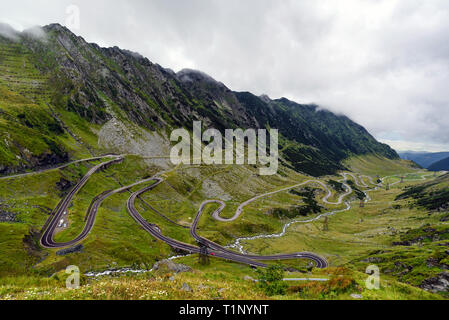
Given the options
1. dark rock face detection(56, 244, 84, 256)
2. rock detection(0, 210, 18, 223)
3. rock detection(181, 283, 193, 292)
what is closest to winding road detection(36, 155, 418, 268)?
dark rock face detection(56, 244, 84, 256)

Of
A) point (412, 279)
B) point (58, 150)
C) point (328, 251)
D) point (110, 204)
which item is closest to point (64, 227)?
point (110, 204)

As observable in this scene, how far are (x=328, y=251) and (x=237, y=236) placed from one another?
4779 cm

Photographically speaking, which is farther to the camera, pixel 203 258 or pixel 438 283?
A: pixel 203 258

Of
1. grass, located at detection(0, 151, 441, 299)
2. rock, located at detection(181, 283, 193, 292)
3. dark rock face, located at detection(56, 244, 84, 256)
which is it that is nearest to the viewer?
rock, located at detection(181, 283, 193, 292)

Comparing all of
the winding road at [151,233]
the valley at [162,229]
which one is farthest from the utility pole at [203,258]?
the winding road at [151,233]

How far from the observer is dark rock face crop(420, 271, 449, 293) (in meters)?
40.0

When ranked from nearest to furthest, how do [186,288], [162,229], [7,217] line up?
1. [186,288]
2. [7,217]
3. [162,229]

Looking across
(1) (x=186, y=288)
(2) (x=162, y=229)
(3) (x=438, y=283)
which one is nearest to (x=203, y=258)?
(2) (x=162, y=229)

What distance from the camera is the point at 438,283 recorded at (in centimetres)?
4112

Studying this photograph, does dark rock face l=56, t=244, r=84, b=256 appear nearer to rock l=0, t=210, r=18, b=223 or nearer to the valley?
the valley

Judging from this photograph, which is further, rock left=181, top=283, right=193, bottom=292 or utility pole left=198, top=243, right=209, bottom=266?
utility pole left=198, top=243, right=209, bottom=266

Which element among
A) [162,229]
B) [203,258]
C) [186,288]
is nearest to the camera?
[186,288]

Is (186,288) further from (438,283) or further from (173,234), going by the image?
(173,234)

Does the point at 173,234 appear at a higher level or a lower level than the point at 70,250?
lower
